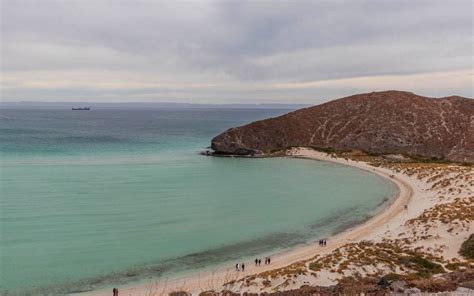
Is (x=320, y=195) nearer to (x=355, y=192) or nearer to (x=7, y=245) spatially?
(x=355, y=192)

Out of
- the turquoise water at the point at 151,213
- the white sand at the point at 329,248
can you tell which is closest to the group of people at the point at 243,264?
the white sand at the point at 329,248

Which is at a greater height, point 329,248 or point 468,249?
point 468,249

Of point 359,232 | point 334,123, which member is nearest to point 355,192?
point 359,232

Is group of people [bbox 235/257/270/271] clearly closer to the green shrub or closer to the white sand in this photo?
the white sand

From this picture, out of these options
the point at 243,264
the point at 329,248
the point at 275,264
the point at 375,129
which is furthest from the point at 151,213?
the point at 375,129

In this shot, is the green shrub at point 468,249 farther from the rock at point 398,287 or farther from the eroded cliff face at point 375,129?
the eroded cliff face at point 375,129

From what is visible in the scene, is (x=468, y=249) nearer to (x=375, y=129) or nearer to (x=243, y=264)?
(x=243, y=264)
